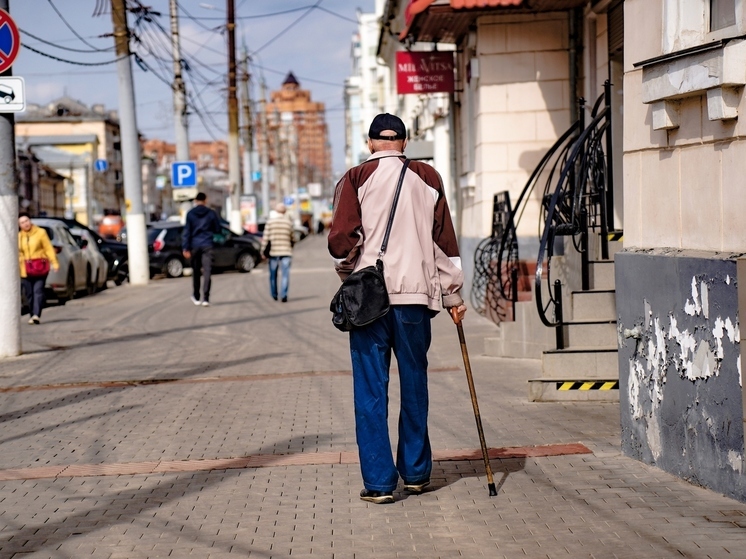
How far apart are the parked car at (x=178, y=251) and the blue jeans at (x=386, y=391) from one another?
87.1 feet

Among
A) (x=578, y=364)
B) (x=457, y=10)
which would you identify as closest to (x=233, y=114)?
(x=457, y=10)

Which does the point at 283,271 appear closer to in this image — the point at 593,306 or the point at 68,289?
the point at 68,289

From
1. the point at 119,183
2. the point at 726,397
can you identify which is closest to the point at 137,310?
the point at 726,397

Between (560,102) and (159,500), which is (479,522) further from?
(560,102)

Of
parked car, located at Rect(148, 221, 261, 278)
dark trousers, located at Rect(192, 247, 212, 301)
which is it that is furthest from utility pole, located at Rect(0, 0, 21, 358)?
parked car, located at Rect(148, 221, 261, 278)

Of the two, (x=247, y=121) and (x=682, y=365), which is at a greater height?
(x=247, y=121)

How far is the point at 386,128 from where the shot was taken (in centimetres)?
620

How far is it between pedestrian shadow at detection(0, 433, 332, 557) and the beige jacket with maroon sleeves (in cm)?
136

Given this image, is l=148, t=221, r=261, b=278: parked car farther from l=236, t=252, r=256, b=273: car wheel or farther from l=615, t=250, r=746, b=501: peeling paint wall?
l=615, t=250, r=746, b=501: peeling paint wall

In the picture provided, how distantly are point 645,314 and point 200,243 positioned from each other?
14.2 m

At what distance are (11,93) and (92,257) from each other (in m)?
13.3

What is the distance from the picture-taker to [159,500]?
6258 millimetres

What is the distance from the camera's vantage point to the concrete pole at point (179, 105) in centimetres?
3581

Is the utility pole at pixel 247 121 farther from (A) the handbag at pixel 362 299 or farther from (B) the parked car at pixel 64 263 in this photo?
(A) the handbag at pixel 362 299
